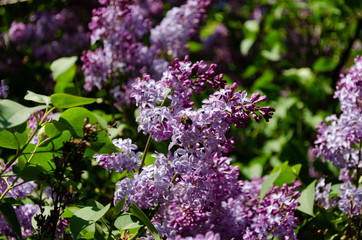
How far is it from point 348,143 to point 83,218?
820 mm

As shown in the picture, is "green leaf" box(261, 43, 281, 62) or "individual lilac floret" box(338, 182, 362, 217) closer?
"individual lilac floret" box(338, 182, 362, 217)

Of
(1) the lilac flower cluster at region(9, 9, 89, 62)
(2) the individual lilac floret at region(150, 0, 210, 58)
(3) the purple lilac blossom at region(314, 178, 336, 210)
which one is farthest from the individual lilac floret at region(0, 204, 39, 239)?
(1) the lilac flower cluster at region(9, 9, 89, 62)

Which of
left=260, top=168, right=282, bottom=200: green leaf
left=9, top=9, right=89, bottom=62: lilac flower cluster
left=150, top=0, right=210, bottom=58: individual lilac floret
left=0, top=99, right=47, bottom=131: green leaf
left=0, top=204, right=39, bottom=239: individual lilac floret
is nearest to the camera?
left=0, top=99, right=47, bottom=131: green leaf

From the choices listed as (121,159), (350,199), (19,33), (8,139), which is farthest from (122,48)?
(19,33)

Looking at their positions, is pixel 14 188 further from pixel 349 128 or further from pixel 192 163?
pixel 349 128

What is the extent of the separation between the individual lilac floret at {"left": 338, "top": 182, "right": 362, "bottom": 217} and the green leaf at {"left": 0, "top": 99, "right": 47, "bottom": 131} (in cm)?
94

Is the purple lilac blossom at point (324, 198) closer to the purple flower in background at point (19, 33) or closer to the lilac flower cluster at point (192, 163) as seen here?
the lilac flower cluster at point (192, 163)

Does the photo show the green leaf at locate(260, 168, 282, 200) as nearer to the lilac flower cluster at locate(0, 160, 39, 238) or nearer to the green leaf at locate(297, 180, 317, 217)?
the green leaf at locate(297, 180, 317, 217)

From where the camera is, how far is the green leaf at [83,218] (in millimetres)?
949

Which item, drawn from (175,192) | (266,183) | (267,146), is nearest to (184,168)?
(175,192)

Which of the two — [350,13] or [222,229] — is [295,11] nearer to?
[350,13]

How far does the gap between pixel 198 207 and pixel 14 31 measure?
182 cm

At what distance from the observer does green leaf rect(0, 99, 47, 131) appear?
2.72ft

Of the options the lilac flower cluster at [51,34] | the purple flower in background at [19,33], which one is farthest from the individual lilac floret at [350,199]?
the purple flower in background at [19,33]
